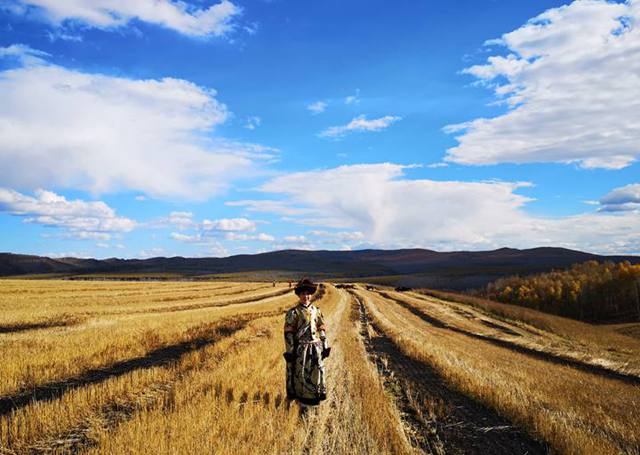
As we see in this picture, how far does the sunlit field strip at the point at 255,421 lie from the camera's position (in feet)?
23.3

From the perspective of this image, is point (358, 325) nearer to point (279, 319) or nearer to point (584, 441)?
point (279, 319)

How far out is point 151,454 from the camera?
21.5ft

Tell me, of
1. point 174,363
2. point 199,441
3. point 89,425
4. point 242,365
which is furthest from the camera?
point 174,363

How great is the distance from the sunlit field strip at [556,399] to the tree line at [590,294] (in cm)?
8487

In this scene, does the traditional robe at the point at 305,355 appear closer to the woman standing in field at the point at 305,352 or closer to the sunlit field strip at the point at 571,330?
the woman standing in field at the point at 305,352

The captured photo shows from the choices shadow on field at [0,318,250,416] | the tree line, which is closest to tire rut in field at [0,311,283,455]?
shadow on field at [0,318,250,416]

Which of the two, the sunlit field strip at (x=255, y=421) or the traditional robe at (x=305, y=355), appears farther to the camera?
the traditional robe at (x=305, y=355)

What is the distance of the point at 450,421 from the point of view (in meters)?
9.92

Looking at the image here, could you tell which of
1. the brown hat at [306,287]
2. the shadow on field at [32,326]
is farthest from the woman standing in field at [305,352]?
the shadow on field at [32,326]

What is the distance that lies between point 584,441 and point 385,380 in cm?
651

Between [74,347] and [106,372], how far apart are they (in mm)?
3224

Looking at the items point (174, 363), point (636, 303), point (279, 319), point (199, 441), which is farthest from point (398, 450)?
point (636, 303)

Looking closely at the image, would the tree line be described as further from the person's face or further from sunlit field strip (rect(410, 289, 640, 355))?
the person's face

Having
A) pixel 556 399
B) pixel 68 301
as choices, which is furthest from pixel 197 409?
pixel 68 301
